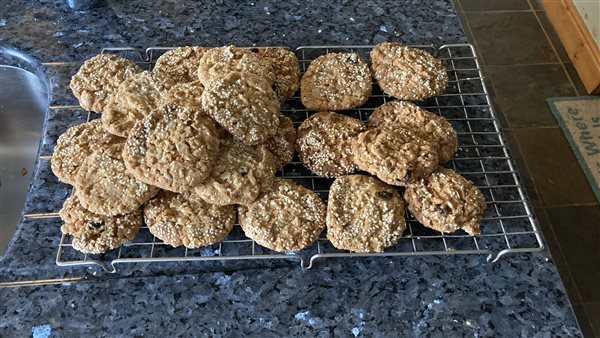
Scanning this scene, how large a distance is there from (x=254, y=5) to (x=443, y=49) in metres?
0.67

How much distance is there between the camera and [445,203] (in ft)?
3.84

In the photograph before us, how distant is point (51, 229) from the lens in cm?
122

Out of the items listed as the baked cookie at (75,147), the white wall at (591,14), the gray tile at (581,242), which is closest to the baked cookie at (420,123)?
the baked cookie at (75,147)

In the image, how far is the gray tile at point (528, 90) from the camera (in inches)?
94.0

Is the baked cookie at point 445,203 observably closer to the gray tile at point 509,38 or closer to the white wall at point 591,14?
the gray tile at point 509,38

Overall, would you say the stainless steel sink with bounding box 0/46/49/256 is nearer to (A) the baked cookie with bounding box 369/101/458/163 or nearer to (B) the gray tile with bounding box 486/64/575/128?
(A) the baked cookie with bounding box 369/101/458/163

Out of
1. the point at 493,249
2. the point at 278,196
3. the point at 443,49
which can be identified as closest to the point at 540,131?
the point at 443,49

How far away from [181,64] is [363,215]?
26.4 inches

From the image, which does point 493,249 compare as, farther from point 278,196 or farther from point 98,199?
point 98,199

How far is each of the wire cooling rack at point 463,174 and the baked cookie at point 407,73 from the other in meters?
→ 0.07

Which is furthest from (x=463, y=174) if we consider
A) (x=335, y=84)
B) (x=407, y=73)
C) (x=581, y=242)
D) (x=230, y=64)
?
(x=581, y=242)

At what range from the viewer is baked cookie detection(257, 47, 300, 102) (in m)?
1.37

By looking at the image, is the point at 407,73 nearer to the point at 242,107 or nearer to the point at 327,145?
the point at 327,145

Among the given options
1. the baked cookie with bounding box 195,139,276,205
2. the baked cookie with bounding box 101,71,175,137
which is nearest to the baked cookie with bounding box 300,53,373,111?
the baked cookie with bounding box 195,139,276,205
